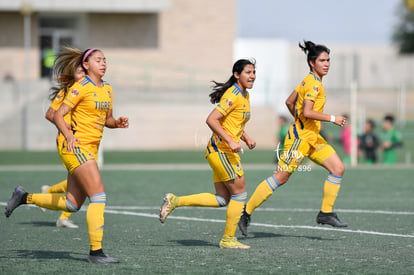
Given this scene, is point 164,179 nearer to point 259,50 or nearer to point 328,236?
point 328,236

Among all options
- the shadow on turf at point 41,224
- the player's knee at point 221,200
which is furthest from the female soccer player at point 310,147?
the shadow on turf at point 41,224

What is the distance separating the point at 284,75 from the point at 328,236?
40311 millimetres

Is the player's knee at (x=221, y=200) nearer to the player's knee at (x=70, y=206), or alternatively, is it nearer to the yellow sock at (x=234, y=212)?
the yellow sock at (x=234, y=212)

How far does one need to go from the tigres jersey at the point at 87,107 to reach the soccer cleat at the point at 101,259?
1080 mm

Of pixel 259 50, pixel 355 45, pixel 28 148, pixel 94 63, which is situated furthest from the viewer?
pixel 355 45

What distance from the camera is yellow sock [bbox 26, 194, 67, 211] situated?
8.31 meters

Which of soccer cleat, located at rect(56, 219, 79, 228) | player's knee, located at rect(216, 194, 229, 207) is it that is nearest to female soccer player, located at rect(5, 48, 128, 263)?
player's knee, located at rect(216, 194, 229, 207)

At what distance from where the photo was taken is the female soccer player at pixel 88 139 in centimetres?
757

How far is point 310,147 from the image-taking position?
960 centimetres

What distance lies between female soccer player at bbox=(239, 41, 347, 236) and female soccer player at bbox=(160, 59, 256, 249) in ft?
2.44

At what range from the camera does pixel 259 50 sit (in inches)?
1892

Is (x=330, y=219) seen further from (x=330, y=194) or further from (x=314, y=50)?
(x=314, y=50)

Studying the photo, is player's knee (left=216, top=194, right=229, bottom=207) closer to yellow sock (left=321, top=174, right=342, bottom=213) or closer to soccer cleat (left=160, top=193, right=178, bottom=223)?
soccer cleat (left=160, top=193, right=178, bottom=223)

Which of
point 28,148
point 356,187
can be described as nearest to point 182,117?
point 28,148
